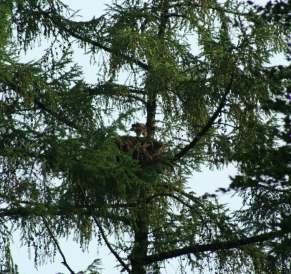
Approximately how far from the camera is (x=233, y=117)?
1149 cm

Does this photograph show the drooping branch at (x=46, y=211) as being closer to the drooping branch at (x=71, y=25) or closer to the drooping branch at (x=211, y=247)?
the drooping branch at (x=211, y=247)

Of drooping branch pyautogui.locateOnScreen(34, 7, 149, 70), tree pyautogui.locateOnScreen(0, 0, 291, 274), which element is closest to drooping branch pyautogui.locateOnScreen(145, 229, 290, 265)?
tree pyautogui.locateOnScreen(0, 0, 291, 274)

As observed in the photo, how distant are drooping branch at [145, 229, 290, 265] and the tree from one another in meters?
0.01

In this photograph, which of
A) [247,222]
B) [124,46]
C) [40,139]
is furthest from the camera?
[124,46]

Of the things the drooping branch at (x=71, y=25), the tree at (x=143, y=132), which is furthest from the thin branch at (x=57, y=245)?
the drooping branch at (x=71, y=25)

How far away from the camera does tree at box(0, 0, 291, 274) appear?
33.2ft

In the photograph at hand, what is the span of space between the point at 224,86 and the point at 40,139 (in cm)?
248

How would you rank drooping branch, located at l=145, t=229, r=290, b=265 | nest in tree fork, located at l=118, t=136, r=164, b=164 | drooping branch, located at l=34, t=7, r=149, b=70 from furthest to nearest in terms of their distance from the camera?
drooping branch, located at l=34, t=7, r=149, b=70, nest in tree fork, located at l=118, t=136, r=164, b=164, drooping branch, located at l=145, t=229, r=290, b=265

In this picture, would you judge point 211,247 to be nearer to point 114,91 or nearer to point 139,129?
point 139,129

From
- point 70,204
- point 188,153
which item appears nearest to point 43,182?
point 70,204

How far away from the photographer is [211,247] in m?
10.3

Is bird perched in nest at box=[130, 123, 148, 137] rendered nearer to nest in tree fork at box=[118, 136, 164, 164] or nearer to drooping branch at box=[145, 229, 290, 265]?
nest in tree fork at box=[118, 136, 164, 164]

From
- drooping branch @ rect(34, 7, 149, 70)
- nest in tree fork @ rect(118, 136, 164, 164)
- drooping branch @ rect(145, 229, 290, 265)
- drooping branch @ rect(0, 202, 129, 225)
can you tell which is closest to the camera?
drooping branch @ rect(145, 229, 290, 265)

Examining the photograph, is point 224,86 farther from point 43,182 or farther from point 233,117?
point 43,182
